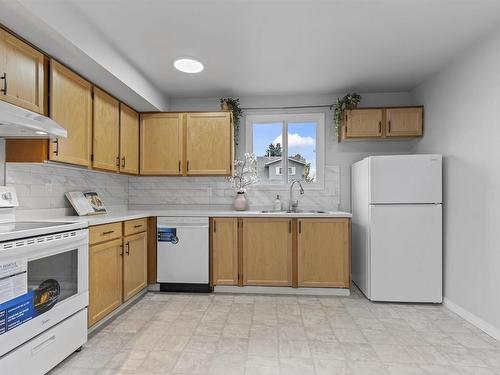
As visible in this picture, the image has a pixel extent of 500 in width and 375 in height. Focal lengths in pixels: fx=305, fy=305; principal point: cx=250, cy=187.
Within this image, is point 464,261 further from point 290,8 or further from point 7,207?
point 7,207

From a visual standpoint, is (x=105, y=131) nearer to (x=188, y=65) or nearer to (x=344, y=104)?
(x=188, y=65)

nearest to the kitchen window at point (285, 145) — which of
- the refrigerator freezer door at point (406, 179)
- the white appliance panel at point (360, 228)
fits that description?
the white appliance panel at point (360, 228)

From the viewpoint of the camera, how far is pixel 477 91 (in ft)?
8.54

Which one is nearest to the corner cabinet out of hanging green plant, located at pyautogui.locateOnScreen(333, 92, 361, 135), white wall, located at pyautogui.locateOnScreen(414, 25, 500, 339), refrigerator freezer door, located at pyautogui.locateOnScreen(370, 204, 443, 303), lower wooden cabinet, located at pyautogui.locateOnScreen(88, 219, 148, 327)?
lower wooden cabinet, located at pyautogui.locateOnScreen(88, 219, 148, 327)

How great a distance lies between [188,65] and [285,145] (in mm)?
→ 1645

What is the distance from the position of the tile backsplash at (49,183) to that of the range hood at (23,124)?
1.26 ft

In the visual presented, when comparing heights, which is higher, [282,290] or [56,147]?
[56,147]

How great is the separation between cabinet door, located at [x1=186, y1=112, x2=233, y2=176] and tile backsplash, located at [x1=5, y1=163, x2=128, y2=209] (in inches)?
40.5

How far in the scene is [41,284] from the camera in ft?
5.81

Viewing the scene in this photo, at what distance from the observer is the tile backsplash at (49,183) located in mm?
2398

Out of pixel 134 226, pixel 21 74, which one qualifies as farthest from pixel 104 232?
pixel 21 74

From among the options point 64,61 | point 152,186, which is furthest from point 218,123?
point 64,61

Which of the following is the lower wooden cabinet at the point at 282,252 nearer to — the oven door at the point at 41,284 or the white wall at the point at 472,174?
the white wall at the point at 472,174

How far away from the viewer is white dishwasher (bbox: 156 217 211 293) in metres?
3.40
